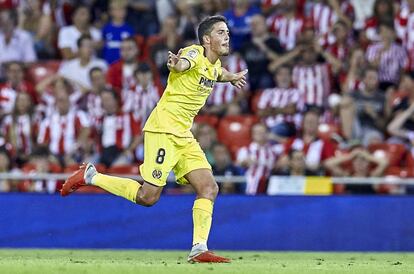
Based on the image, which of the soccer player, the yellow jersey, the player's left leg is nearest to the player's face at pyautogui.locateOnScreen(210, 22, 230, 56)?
the soccer player

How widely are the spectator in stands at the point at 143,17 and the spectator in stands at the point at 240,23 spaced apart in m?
1.41

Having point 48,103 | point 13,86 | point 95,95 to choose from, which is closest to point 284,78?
point 95,95

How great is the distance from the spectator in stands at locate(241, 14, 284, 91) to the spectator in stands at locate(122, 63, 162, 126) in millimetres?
1517

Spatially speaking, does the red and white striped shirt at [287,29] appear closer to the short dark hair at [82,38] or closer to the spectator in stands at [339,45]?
the spectator in stands at [339,45]

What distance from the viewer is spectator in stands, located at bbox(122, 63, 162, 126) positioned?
17.9 meters

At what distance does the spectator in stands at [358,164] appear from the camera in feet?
52.3

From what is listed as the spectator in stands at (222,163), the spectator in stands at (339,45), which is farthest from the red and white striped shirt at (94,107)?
the spectator in stands at (339,45)

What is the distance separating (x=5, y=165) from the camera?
17.0m

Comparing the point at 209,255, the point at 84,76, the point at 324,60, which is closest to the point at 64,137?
the point at 84,76

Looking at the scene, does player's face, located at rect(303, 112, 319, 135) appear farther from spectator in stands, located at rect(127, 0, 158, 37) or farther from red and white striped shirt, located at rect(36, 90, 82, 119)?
spectator in stands, located at rect(127, 0, 158, 37)

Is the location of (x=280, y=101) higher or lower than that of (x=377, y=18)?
lower

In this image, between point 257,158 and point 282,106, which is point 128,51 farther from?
point 257,158

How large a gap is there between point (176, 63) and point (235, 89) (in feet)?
26.5

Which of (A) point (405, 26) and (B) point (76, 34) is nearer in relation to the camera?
(A) point (405, 26)
